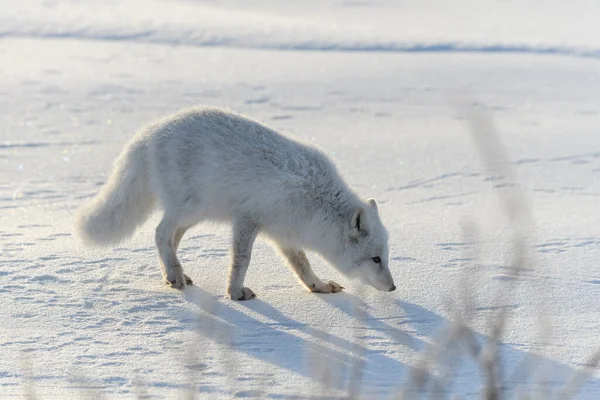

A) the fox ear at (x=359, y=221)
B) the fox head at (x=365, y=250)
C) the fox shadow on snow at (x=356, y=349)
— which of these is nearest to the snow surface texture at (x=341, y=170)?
the fox shadow on snow at (x=356, y=349)

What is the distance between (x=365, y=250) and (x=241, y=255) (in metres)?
0.61

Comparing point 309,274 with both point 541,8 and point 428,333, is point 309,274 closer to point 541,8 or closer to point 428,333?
point 428,333

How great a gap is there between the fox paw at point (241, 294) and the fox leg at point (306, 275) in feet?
0.98

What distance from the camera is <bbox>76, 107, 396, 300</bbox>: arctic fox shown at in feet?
14.9

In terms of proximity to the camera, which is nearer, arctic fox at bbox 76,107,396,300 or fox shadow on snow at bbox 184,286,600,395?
fox shadow on snow at bbox 184,286,600,395

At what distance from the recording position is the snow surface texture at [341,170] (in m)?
3.64

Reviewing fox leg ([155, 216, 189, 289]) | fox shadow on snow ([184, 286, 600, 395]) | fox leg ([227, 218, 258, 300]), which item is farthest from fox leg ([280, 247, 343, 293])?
fox leg ([155, 216, 189, 289])

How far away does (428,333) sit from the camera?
4082 mm

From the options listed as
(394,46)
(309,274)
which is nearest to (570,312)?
(309,274)

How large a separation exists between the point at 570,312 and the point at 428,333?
691 mm

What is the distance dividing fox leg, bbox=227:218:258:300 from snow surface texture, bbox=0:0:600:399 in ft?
0.44

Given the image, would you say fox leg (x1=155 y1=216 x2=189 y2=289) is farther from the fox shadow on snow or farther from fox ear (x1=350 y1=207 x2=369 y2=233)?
fox ear (x1=350 y1=207 x2=369 y2=233)

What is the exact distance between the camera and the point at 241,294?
4.52 m

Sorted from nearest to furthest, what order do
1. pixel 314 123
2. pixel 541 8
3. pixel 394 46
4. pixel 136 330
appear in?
1. pixel 136 330
2. pixel 314 123
3. pixel 394 46
4. pixel 541 8
